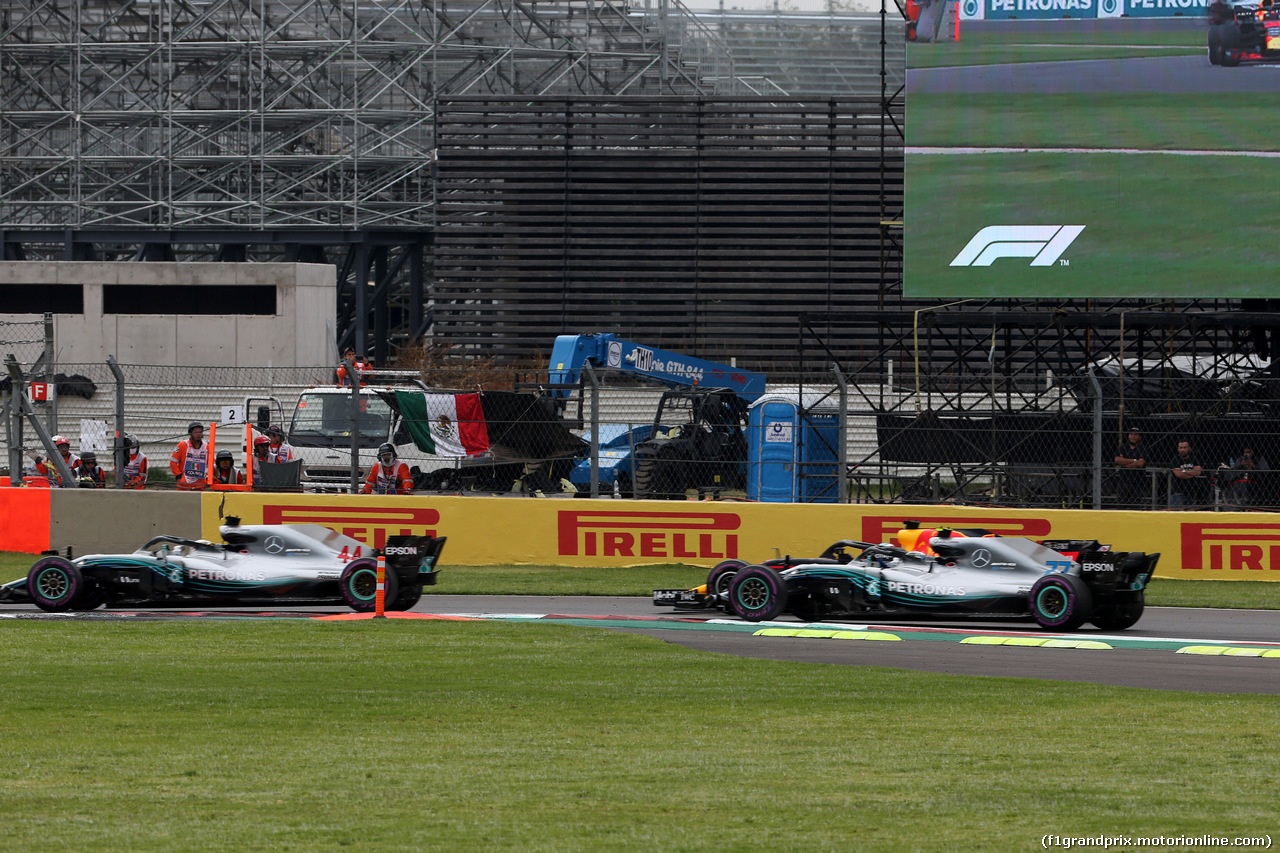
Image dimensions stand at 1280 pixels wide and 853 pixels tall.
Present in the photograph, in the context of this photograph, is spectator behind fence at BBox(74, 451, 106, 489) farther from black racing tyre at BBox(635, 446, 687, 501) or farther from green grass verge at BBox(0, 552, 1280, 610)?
black racing tyre at BBox(635, 446, 687, 501)

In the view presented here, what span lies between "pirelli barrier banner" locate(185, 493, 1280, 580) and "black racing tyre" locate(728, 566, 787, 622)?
4.11m

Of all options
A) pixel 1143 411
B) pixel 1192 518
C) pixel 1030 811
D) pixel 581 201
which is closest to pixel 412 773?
pixel 1030 811

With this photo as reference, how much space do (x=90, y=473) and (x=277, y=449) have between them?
2.54 meters

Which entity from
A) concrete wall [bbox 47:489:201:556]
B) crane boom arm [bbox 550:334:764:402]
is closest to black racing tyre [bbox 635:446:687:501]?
crane boom arm [bbox 550:334:764:402]

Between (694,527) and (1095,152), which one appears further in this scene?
(1095,152)

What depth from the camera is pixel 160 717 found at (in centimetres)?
890

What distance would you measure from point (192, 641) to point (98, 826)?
6.57 meters

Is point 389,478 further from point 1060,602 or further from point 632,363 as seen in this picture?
point 1060,602

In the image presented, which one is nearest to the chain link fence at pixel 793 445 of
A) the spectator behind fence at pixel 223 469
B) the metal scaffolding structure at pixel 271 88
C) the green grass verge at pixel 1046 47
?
the spectator behind fence at pixel 223 469

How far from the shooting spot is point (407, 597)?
49.6ft

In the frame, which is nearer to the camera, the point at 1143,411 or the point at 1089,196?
the point at 1143,411

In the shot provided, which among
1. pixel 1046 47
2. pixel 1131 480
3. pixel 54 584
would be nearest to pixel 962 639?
pixel 1131 480

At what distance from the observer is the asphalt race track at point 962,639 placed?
11531 mm

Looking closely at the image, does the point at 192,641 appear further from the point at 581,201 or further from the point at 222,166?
the point at 222,166
